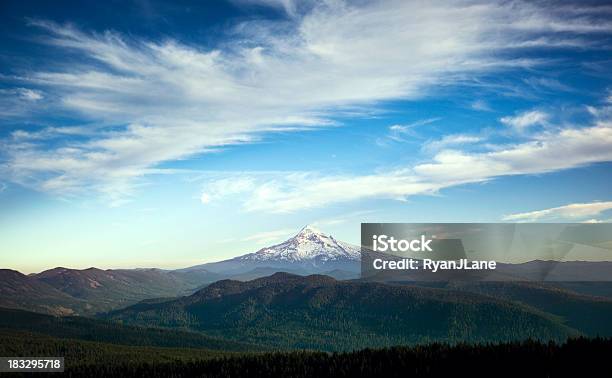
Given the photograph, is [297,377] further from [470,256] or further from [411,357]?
[470,256]

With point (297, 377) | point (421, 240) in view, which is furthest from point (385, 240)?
point (297, 377)

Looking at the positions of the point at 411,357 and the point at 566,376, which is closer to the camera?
the point at 566,376

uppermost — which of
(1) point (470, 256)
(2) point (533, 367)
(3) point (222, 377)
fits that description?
(1) point (470, 256)

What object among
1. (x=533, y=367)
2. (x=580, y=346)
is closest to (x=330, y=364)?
(x=533, y=367)

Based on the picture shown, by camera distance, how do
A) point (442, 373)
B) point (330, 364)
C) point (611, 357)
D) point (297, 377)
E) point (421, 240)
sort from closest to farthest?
point (421, 240) < point (611, 357) < point (442, 373) < point (297, 377) < point (330, 364)

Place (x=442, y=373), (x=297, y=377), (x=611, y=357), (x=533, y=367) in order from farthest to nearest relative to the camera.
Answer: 1. (x=297, y=377)
2. (x=442, y=373)
3. (x=533, y=367)
4. (x=611, y=357)

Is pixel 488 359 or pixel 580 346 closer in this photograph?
pixel 580 346

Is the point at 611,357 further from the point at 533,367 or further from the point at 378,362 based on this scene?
the point at 378,362

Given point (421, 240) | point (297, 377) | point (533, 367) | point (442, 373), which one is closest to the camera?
point (421, 240)

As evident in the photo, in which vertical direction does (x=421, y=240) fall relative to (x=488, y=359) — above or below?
above
